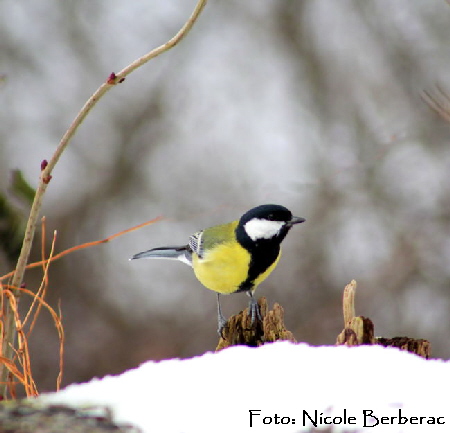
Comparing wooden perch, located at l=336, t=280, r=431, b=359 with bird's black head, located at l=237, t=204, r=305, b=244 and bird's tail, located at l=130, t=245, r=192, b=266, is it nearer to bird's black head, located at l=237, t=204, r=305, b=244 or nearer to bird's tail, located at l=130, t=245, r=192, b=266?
bird's black head, located at l=237, t=204, r=305, b=244

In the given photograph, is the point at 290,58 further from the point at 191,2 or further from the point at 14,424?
the point at 14,424

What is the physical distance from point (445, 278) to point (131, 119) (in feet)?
7.30

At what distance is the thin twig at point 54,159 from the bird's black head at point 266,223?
29.4 inches

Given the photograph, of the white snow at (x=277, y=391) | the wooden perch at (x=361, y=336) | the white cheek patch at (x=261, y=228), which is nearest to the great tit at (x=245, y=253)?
the white cheek patch at (x=261, y=228)

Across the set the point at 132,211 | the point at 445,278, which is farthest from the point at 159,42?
the point at 445,278

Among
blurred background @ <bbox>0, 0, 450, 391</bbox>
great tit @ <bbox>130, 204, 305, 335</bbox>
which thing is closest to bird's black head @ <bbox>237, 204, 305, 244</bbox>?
great tit @ <bbox>130, 204, 305, 335</bbox>

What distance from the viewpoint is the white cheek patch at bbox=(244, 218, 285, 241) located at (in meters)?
1.94

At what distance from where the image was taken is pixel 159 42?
4188 mm

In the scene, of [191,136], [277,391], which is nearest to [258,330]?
[277,391]

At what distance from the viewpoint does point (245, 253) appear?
2070mm

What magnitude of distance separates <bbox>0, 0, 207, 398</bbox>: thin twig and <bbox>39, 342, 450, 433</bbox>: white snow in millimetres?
174

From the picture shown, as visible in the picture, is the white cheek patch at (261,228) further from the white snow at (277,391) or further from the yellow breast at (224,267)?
the white snow at (277,391)

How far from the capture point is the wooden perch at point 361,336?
1481 mm

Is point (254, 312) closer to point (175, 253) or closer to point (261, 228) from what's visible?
point (261, 228)
